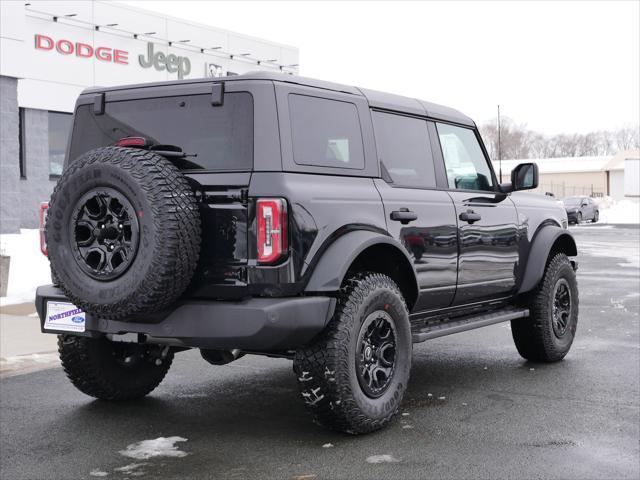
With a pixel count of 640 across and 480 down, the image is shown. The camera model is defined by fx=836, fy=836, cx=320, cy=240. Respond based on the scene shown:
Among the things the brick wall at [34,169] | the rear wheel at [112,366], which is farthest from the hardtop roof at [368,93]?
the brick wall at [34,169]

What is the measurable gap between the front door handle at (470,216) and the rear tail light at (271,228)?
1.98 metres

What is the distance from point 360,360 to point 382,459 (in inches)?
25.4

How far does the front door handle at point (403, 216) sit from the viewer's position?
17.6 ft

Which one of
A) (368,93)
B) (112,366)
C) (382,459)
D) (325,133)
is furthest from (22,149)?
(382,459)

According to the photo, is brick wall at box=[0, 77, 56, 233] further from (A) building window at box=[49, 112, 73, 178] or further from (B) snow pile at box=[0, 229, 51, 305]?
(B) snow pile at box=[0, 229, 51, 305]

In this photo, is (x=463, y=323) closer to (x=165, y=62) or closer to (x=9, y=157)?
(x=9, y=157)

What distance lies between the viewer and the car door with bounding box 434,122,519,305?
621 centimetres

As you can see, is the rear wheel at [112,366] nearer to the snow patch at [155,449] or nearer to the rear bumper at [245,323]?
the snow patch at [155,449]

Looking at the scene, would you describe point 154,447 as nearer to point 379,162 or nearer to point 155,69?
point 379,162

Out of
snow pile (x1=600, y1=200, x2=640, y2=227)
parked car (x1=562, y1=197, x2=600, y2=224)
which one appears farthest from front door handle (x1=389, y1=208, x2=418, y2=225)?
snow pile (x1=600, y1=200, x2=640, y2=227)

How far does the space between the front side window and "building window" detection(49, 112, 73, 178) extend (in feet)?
62.7

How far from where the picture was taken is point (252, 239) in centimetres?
459

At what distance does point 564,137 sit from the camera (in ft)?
430

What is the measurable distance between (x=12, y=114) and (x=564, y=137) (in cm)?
12093
